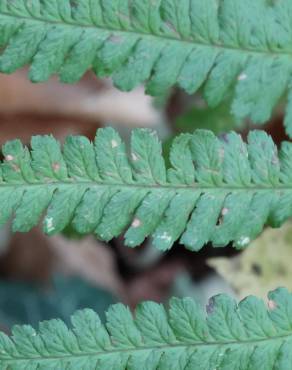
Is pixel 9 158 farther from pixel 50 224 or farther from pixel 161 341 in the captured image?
pixel 161 341

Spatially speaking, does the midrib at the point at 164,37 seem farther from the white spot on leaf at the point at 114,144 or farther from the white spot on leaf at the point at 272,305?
the white spot on leaf at the point at 272,305

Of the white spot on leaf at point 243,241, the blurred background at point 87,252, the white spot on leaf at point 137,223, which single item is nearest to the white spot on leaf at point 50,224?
the white spot on leaf at point 137,223

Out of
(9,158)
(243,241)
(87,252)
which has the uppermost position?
(9,158)

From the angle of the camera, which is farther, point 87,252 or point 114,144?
point 87,252

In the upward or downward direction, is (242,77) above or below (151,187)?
above

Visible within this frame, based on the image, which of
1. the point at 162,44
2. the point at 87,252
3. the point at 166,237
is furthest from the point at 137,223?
the point at 87,252

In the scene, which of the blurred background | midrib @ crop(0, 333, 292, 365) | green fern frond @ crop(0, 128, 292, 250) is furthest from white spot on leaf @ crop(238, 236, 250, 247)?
the blurred background
